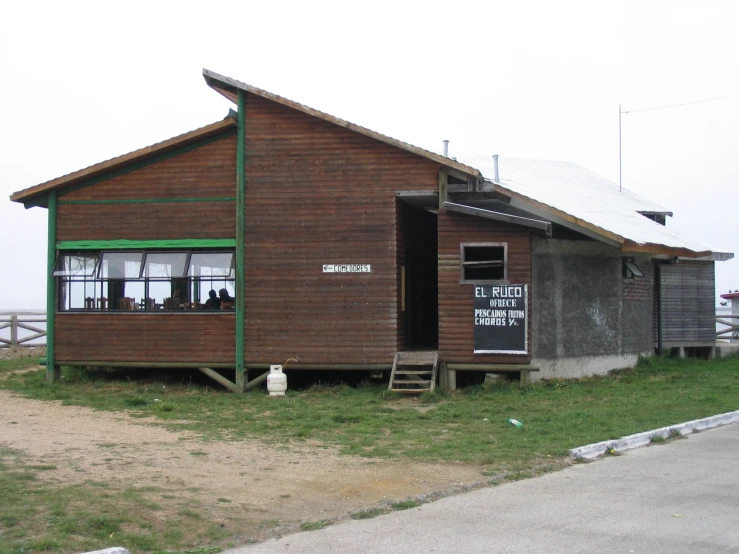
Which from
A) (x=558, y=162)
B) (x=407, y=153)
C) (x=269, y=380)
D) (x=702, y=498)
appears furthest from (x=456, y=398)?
(x=558, y=162)

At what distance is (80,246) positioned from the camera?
64.9ft

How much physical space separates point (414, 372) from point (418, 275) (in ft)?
13.2

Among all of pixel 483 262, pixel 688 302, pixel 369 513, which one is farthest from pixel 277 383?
pixel 688 302

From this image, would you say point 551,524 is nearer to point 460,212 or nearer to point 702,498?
point 702,498

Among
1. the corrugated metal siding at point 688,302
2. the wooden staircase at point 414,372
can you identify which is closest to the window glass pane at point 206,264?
the wooden staircase at point 414,372

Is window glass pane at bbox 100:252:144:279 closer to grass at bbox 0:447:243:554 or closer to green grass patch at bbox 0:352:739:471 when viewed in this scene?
green grass patch at bbox 0:352:739:471

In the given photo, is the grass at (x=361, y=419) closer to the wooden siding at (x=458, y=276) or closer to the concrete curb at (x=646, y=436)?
the concrete curb at (x=646, y=436)

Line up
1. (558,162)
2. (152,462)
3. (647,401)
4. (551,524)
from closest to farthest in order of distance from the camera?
(551,524) → (152,462) → (647,401) → (558,162)

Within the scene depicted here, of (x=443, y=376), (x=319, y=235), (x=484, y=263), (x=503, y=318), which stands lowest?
(x=443, y=376)

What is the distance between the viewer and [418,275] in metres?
21.2

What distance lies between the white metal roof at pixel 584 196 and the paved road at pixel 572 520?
7.71 m

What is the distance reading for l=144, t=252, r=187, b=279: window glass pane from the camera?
19.2m

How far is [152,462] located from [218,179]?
953 centimetres

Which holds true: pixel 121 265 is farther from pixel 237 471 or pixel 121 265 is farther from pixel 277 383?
pixel 237 471
